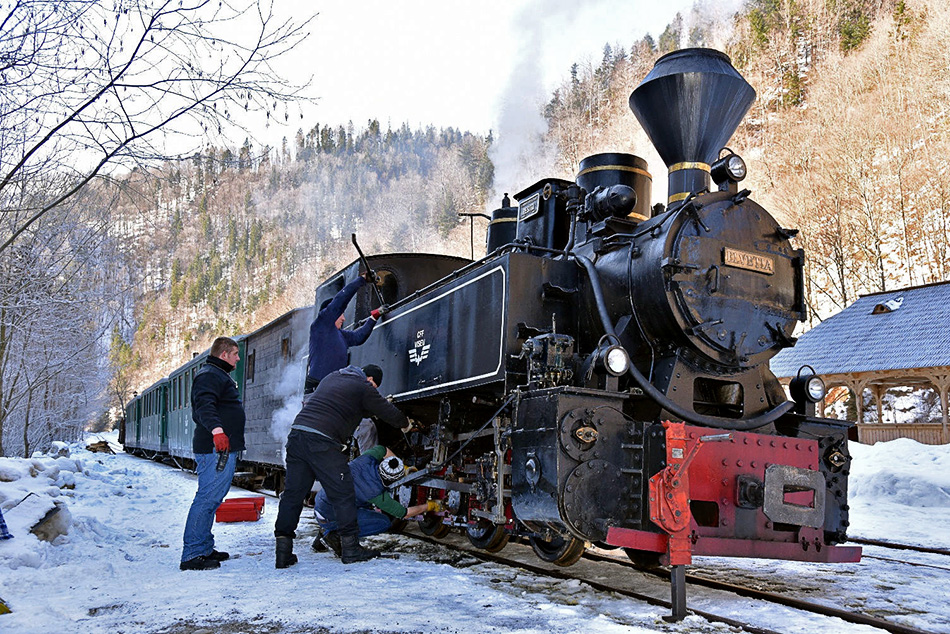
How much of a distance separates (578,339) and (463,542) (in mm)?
2762

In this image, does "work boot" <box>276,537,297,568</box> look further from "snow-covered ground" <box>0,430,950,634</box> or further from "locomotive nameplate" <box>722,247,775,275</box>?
"locomotive nameplate" <box>722,247,775,275</box>

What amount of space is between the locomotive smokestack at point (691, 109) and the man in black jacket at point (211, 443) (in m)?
3.62

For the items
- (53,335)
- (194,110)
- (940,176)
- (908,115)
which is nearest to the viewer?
(194,110)

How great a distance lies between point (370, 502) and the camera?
6.01 metres

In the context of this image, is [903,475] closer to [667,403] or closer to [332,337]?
[667,403]

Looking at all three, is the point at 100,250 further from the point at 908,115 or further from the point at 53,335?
the point at 908,115

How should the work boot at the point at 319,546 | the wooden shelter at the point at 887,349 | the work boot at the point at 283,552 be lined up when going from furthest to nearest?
the wooden shelter at the point at 887,349
the work boot at the point at 319,546
the work boot at the point at 283,552

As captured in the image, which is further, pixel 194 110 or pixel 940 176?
pixel 940 176

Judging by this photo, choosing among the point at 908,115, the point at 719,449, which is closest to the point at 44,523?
the point at 719,449

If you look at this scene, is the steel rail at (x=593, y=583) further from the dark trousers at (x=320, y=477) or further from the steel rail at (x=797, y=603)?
the dark trousers at (x=320, y=477)

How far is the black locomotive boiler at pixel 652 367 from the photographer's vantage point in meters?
4.05

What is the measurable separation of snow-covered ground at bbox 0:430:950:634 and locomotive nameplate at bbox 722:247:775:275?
2056 millimetres

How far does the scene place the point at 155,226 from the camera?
19.4 ft

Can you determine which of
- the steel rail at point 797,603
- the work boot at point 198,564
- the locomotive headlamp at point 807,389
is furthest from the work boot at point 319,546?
the locomotive headlamp at point 807,389
